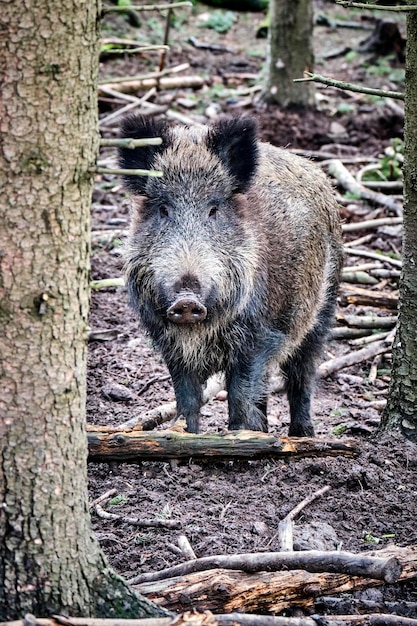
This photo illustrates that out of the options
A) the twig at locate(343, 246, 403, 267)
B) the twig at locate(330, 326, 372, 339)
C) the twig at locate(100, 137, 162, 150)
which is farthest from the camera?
the twig at locate(343, 246, 403, 267)

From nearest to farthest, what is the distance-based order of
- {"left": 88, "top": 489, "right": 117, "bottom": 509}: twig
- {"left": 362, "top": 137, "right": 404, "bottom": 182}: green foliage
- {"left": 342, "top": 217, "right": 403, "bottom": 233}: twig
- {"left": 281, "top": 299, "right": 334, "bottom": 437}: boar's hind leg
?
{"left": 88, "top": 489, "right": 117, "bottom": 509}: twig → {"left": 281, "top": 299, "right": 334, "bottom": 437}: boar's hind leg → {"left": 342, "top": 217, "right": 403, "bottom": 233}: twig → {"left": 362, "top": 137, "right": 404, "bottom": 182}: green foliage

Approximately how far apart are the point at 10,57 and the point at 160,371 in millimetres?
4851

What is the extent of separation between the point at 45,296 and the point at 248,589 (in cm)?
137

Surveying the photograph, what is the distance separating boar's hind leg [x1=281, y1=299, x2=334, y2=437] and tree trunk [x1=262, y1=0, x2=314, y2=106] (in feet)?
21.7

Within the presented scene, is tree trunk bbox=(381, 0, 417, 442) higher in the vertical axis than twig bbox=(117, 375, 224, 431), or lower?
higher

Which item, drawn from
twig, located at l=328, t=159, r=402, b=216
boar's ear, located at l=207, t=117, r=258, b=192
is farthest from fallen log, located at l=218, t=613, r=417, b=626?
twig, located at l=328, t=159, r=402, b=216

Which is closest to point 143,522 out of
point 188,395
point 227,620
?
point 227,620

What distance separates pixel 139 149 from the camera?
548cm

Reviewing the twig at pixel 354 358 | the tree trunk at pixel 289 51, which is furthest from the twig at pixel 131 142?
the tree trunk at pixel 289 51

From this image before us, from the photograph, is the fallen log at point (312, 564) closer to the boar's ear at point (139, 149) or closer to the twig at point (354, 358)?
the boar's ear at point (139, 149)

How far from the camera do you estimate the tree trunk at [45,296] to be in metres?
2.61

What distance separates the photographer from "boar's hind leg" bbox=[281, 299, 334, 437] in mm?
6496

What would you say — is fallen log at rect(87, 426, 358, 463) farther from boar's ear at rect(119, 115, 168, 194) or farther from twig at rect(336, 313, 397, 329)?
twig at rect(336, 313, 397, 329)

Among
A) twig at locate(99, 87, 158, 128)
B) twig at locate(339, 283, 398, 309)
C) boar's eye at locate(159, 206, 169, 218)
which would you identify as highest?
twig at locate(99, 87, 158, 128)
